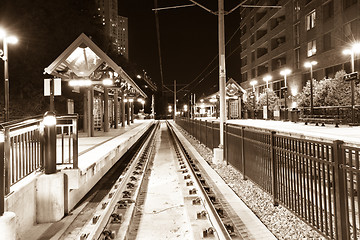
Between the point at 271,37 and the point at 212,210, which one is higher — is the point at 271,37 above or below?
above

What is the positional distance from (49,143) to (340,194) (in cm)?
521

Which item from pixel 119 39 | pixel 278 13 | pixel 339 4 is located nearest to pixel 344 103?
pixel 339 4

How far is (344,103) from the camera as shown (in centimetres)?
2617

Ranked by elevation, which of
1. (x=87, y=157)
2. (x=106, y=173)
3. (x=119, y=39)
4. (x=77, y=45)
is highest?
(x=119, y=39)

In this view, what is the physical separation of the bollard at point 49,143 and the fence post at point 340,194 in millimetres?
5036

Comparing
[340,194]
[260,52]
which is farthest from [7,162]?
[260,52]

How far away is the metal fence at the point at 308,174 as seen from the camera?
3883mm

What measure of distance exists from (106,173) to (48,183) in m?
5.63

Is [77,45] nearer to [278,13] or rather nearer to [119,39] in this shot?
[278,13]

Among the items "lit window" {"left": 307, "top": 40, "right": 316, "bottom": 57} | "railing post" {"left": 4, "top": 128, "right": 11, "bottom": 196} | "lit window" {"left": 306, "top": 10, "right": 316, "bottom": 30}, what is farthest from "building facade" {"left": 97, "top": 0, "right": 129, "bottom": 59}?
"railing post" {"left": 4, "top": 128, "right": 11, "bottom": 196}

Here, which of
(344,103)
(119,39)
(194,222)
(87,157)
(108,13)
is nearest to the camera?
(194,222)

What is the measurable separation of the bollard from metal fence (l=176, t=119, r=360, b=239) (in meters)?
4.32

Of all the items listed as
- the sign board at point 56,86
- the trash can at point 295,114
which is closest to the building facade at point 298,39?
the trash can at point 295,114

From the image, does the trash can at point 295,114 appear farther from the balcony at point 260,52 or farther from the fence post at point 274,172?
the balcony at point 260,52
